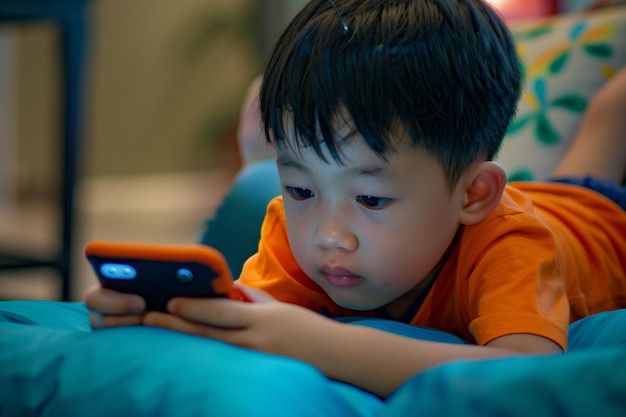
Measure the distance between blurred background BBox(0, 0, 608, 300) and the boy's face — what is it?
2.79m

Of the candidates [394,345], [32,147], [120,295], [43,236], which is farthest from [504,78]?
[32,147]

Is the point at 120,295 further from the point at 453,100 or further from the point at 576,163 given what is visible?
the point at 576,163

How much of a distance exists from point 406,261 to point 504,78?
21 cm

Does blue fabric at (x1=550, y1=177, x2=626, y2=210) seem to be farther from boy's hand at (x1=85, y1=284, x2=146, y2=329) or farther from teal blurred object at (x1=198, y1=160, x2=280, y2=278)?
boy's hand at (x1=85, y1=284, x2=146, y2=329)

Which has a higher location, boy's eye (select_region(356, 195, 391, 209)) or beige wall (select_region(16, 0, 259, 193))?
boy's eye (select_region(356, 195, 391, 209))

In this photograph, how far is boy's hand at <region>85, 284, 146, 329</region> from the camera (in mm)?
655

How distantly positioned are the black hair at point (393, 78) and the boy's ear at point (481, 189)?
19mm

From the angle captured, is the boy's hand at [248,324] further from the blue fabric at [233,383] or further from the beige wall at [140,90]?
the beige wall at [140,90]

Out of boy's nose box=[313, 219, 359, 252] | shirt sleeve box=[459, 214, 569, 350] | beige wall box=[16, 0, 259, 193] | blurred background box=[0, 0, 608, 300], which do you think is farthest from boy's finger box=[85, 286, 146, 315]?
beige wall box=[16, 0, 259, 193]

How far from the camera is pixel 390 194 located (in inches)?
29.0

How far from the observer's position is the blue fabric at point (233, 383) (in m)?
0.47

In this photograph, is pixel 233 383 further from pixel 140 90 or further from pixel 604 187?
pixel 140 90

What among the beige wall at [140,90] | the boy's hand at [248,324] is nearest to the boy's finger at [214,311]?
the boy's hand at [248,324]

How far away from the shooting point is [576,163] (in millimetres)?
1262
